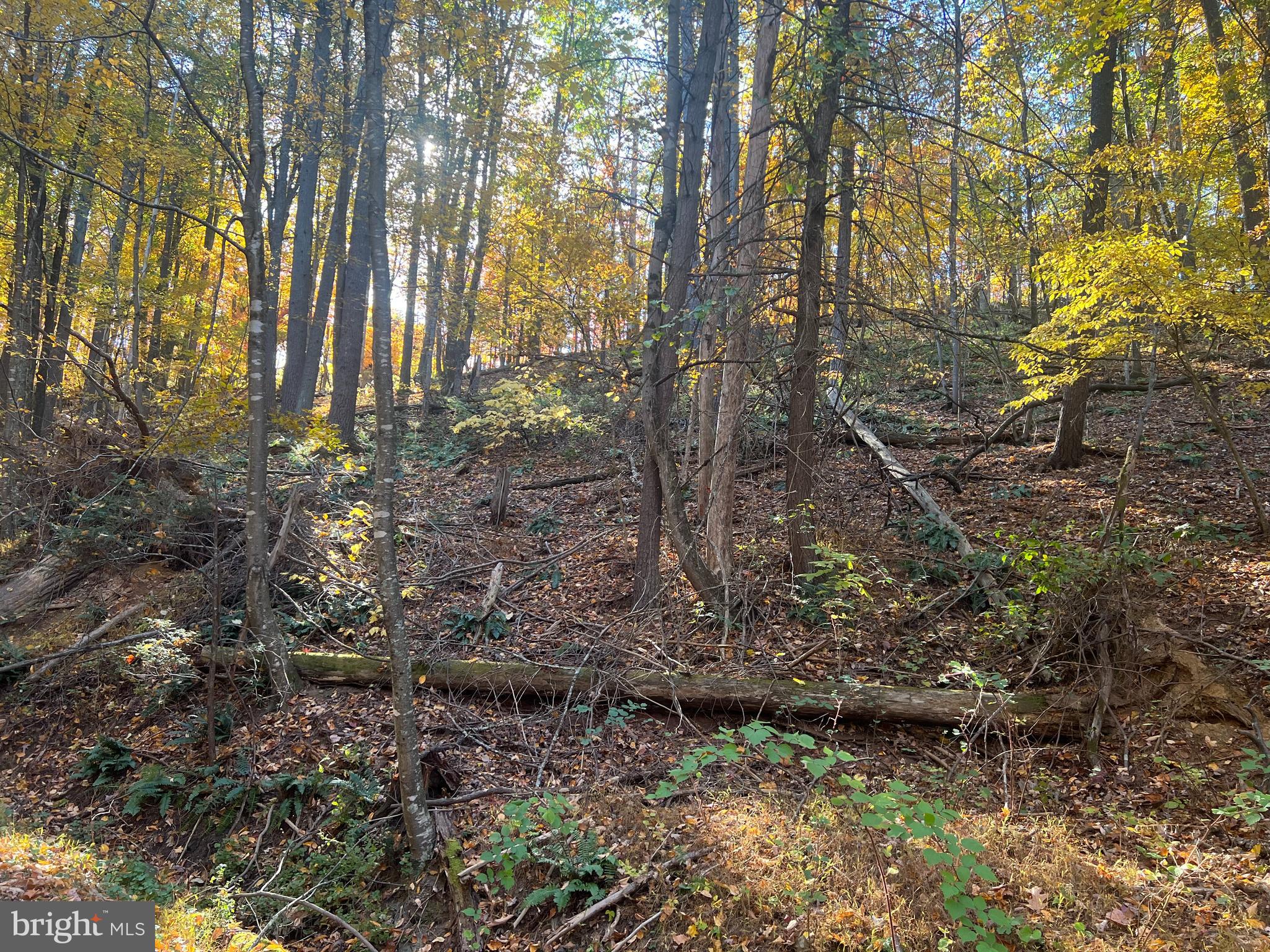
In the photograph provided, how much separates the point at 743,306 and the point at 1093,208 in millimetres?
5578


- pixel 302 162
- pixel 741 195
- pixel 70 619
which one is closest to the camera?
pixel 741 195

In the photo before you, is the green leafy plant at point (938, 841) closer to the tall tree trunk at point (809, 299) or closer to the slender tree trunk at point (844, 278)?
the tall tree trunk at point (809, 299)

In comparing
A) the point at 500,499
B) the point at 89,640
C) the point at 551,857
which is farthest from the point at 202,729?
the point at 500,499

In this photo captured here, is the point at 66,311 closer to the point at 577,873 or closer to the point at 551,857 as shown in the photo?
the point at 551,857

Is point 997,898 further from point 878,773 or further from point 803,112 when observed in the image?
point 803,112

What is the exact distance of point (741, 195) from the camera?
18.0 ft

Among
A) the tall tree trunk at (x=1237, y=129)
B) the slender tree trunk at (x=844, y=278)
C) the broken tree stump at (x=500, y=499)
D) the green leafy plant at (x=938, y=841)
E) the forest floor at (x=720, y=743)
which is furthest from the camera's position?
the broken tree stump at (x=500, y=499)

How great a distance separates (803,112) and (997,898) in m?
6.44

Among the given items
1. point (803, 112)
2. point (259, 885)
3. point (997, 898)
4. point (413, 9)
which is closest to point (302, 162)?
point (413, 9)

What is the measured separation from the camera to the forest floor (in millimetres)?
3324

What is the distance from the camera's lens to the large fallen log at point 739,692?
477cm

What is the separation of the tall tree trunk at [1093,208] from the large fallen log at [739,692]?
4.91 meters

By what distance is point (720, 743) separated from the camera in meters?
4.98

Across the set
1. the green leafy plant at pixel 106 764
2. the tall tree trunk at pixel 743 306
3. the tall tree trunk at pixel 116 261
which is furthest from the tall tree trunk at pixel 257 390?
the tall tree trunk at pixel 116 261
